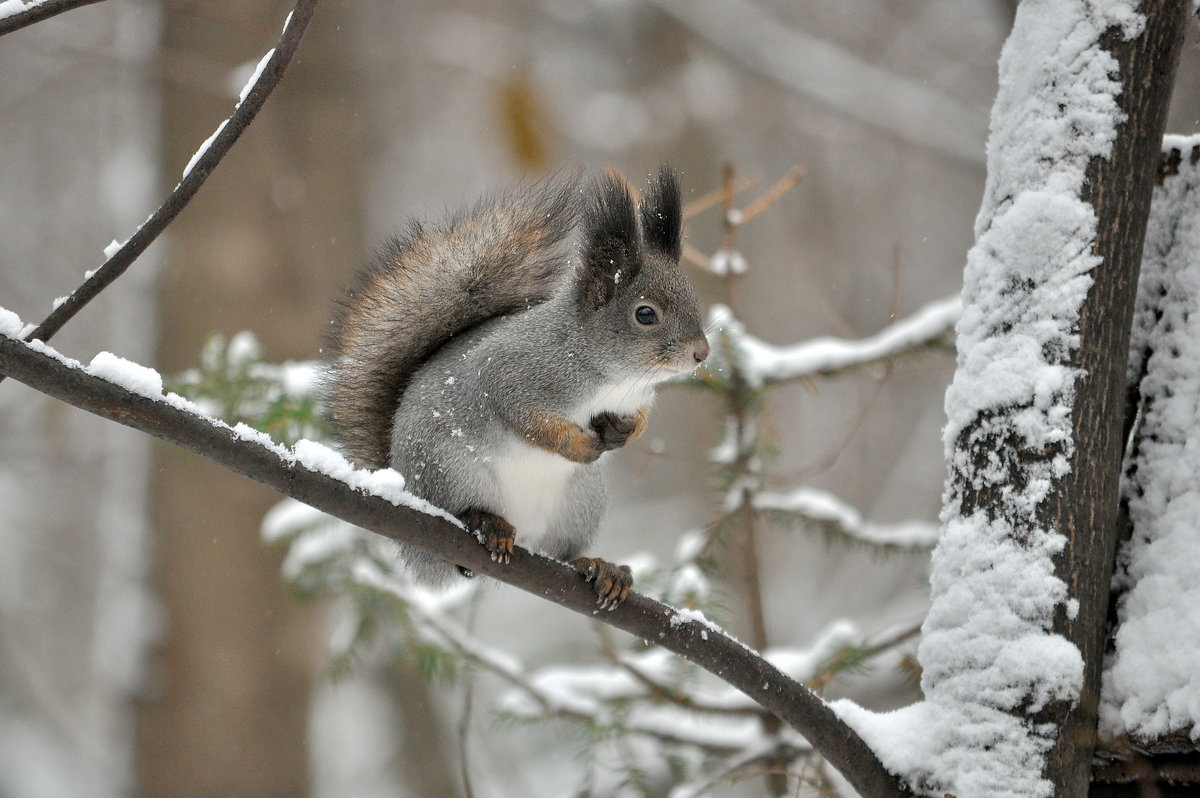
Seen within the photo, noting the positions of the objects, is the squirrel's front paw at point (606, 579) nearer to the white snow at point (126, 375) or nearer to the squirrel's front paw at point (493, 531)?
the squirrel's front paw at point (493, 531)

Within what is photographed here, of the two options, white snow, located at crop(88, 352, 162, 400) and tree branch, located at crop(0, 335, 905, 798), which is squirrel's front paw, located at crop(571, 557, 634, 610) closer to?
tree branch, located at crop(0, 335, 905, 798)

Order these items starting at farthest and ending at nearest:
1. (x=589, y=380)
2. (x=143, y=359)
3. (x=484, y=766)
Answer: (x=484, y=766)
(x=143, y=359)
(x=589, y=380)

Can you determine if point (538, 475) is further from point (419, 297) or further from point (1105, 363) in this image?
point (1105, 363)

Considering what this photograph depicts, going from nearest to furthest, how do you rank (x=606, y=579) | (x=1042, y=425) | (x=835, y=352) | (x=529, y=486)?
(x=1042, y=425) → (x=606, y=579) → (x=529, y=486) → (x=835, y=352)

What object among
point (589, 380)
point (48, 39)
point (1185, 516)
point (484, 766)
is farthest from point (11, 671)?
point (1185, 516)

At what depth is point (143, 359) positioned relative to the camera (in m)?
3.29

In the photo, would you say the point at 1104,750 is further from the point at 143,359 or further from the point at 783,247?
the point at 783,247

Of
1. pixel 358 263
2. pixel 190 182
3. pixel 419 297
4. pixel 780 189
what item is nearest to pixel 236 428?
pixel 190 182

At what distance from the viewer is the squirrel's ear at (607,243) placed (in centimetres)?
145

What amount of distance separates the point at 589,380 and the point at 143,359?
2.26 m

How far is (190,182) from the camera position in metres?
0.84

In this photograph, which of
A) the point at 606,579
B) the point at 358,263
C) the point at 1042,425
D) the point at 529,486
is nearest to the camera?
the point at 1042,425

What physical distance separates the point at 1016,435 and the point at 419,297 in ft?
2.98

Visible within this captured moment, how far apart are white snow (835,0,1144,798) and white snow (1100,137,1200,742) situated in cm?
7
